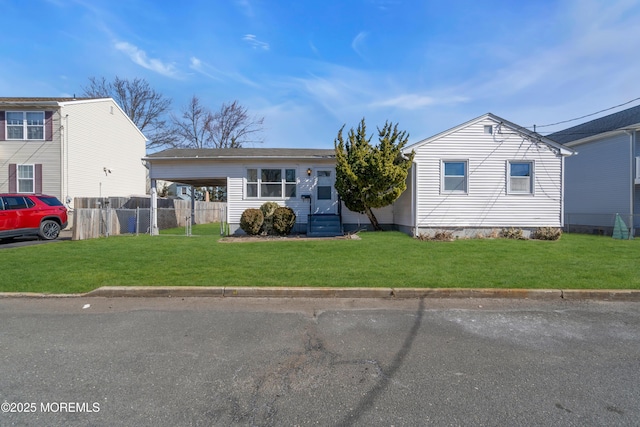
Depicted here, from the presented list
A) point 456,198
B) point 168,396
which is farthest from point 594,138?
point 168,396

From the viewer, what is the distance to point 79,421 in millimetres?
2531

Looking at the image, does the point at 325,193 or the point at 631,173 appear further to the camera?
the point at 631,173

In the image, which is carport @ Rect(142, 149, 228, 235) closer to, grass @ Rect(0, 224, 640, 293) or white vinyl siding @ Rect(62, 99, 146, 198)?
grass @ Rect(0, 224, 640, 293)

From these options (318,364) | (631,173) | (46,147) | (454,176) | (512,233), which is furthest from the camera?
(46,147)

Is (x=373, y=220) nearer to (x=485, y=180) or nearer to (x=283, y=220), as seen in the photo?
(x=283, y=220)

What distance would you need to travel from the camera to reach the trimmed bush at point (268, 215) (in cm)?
1384

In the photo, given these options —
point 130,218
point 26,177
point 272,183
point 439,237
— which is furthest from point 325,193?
point 26,177

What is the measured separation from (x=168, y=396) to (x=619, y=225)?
1744 cm

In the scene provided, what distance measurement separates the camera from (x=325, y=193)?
15.4 m

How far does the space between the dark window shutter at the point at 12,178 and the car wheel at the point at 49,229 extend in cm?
833

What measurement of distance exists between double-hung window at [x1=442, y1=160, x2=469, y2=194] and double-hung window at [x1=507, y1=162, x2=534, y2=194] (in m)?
1.85

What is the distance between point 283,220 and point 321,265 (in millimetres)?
6231

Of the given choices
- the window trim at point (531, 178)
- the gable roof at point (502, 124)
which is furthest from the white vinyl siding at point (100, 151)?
the window trim at point (531, 178)

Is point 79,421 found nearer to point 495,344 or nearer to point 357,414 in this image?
point 357,414
